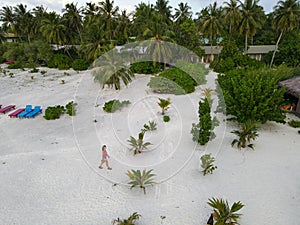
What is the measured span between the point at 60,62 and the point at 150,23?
53.6 ft

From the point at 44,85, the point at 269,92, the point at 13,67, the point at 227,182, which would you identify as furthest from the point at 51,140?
the point at 13,67

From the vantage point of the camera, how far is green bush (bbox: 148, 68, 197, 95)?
2027 centimetres

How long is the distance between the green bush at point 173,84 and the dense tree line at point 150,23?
249 inches

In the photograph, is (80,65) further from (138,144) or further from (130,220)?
(130,220)

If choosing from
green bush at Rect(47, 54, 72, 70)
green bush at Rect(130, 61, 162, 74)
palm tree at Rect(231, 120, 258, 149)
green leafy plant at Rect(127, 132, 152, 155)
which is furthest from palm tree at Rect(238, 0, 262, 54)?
green bush at Rect(47, 54, 72, 70)

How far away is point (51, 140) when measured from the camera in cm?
1273

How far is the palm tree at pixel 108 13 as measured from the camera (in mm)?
31203

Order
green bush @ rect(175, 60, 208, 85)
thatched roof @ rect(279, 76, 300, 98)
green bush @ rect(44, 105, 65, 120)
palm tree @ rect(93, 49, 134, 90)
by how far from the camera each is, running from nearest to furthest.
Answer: thatched roof @ rect(279, 76, 300, 98) → green bush @ rect(44, 105, 65, 120) → palm tree @ rect(93, 49, 134, 90) → green bush @ rect(175, 60, 208, 85)

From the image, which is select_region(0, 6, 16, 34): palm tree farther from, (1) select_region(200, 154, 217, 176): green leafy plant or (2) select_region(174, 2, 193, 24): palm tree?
(1) select_region(200, 154, 217, 176): green leafy plant

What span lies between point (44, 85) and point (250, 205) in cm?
2432

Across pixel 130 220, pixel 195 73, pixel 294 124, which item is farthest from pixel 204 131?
pixel 195 73

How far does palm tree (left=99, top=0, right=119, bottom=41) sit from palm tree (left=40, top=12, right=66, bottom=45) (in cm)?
653

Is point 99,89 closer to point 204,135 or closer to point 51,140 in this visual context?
point 51,140

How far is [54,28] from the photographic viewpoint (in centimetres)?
3247
